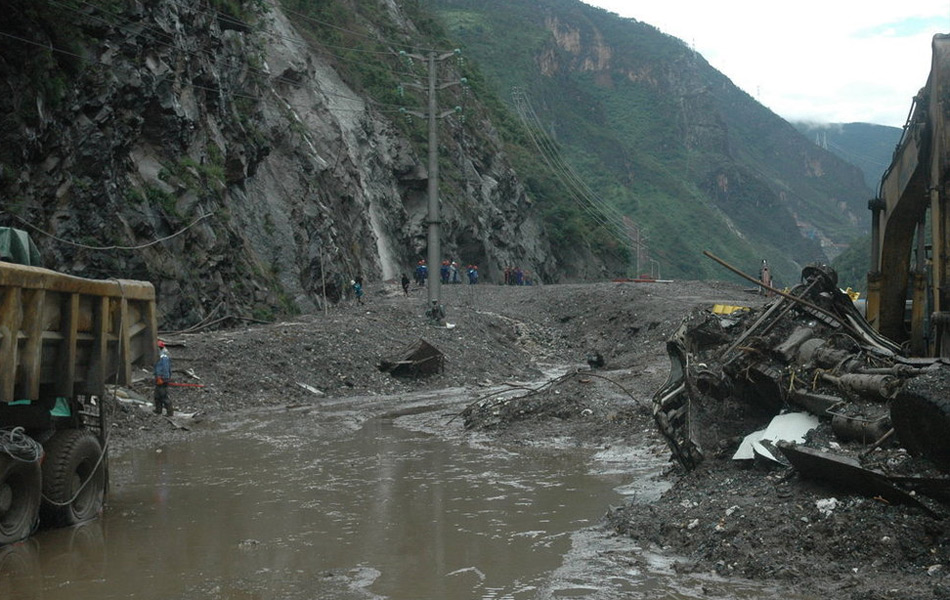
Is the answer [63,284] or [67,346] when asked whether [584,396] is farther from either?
[63,284]

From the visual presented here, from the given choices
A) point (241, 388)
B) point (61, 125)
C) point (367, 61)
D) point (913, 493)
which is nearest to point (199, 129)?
point (61, 125)

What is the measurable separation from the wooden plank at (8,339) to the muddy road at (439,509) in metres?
1.38

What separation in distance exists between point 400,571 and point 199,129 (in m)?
22.5

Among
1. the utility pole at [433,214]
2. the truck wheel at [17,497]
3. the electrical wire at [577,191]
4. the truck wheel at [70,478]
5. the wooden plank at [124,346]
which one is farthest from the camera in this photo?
the electrical wire at [577,191]

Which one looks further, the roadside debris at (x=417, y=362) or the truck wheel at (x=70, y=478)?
the roadside debris at (x=417, y=362)

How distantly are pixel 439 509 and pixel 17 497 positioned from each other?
395cm

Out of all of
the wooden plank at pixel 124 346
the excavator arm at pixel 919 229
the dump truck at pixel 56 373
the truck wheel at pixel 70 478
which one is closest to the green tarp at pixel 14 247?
the dump truck at pixel 56 373

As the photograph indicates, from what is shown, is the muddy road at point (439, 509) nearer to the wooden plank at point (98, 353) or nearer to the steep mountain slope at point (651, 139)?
the wooden plank at point (98, 353)

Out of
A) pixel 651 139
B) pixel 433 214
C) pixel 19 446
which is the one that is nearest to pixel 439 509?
pixel 19 446

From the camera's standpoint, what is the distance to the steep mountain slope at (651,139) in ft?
438

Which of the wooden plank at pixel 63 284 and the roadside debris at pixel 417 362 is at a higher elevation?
the wooden plank at pixel 63 284

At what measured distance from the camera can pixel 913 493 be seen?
700cm

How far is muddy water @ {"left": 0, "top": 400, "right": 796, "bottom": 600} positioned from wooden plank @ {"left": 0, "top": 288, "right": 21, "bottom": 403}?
4.51ft

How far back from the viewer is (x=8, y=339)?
7.59 meters
